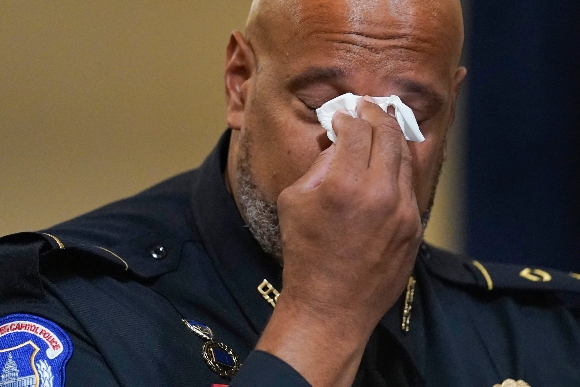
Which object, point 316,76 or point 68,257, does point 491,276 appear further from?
point 68,257

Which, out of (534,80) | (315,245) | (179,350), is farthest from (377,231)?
(534,80)

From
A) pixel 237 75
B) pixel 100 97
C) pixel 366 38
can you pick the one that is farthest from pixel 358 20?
pixel 100 97

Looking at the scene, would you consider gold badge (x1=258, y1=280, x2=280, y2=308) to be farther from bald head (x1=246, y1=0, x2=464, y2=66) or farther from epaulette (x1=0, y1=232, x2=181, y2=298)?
bald head (x1=246, y1=0, x2=464, y2=66)

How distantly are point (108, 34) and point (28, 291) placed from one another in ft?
4.46

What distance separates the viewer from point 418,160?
1.40 metres

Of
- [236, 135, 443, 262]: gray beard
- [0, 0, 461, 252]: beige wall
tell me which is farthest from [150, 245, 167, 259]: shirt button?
[0, 0, 461, 252]: beige wall

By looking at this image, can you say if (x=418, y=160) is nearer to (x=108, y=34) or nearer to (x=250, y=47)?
(x=250, y=47)

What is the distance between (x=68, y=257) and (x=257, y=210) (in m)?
0.31

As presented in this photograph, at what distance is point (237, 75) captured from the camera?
154 cm

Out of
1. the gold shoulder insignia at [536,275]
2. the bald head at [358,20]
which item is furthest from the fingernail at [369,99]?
the gold shoulder insignia at [536,275]

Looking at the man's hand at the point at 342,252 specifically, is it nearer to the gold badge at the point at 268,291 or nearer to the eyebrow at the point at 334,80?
the eyebrow at the point at 334,80

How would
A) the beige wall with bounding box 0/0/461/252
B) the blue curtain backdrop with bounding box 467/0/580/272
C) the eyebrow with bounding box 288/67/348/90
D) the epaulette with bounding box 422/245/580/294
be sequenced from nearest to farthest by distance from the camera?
the eyebrow with bounding box 288/67/348/90 → the epaulette with bounding box 422/245/580/294 → the beige wall with bounding box 0/0/461/252 → the blue curtain backdrop with bounding box 467/0/580/272

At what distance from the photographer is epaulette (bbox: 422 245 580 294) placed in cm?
169

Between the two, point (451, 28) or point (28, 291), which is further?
point (451, 28)
